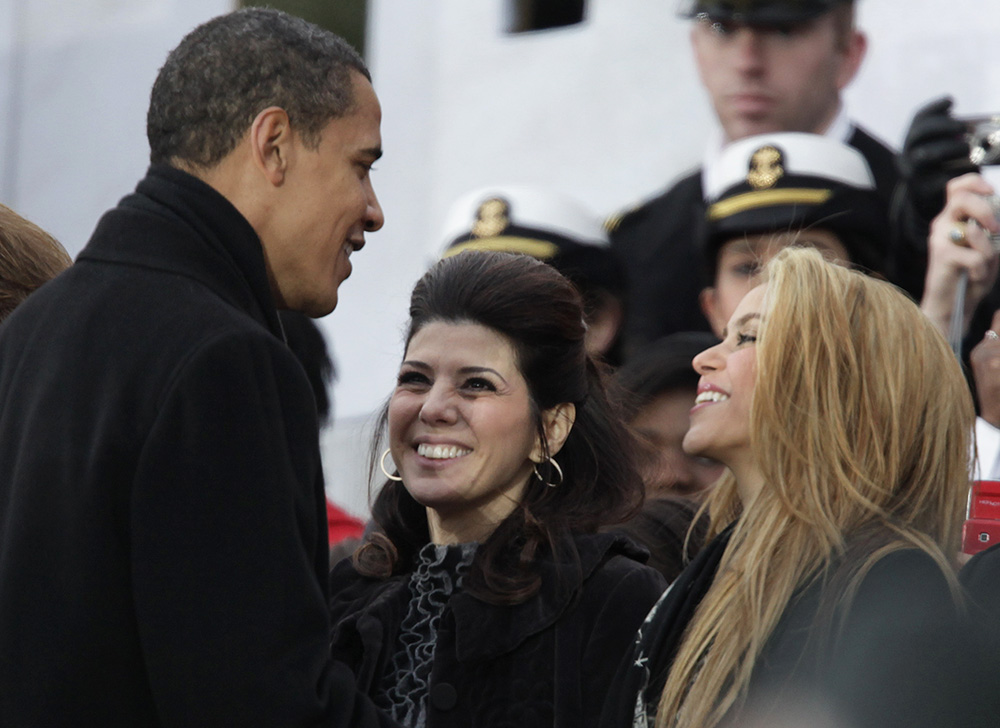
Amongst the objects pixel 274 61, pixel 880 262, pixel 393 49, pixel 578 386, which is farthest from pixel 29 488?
pixel 393 49

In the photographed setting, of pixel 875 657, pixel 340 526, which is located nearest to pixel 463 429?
pixel 875 657

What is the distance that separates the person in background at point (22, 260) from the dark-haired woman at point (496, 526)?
676 millimetres

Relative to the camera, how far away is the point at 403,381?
2.53 m

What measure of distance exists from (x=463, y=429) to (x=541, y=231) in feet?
6.05

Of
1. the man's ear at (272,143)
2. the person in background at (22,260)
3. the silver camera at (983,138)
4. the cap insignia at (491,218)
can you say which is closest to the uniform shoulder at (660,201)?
the cap insignia at (491,218)

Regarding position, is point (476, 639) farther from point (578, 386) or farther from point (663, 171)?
point (663, 171)

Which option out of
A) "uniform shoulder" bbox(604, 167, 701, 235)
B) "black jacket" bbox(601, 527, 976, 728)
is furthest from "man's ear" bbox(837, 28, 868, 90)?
"black jacket" bbox(601, 527, 976, 728)

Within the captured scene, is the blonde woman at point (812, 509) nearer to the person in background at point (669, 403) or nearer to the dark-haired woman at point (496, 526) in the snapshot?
the dark-haired woman at point (496, 526)

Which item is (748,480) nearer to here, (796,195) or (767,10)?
(796,195)

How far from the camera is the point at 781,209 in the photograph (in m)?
3.69

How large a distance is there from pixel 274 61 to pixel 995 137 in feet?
7.20

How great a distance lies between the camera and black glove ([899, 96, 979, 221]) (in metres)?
3.46

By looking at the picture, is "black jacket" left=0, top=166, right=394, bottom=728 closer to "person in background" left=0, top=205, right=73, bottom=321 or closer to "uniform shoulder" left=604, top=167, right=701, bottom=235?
"person in background" left=0, top=205, right=73, bottom=321

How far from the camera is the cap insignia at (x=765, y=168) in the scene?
3729mm
